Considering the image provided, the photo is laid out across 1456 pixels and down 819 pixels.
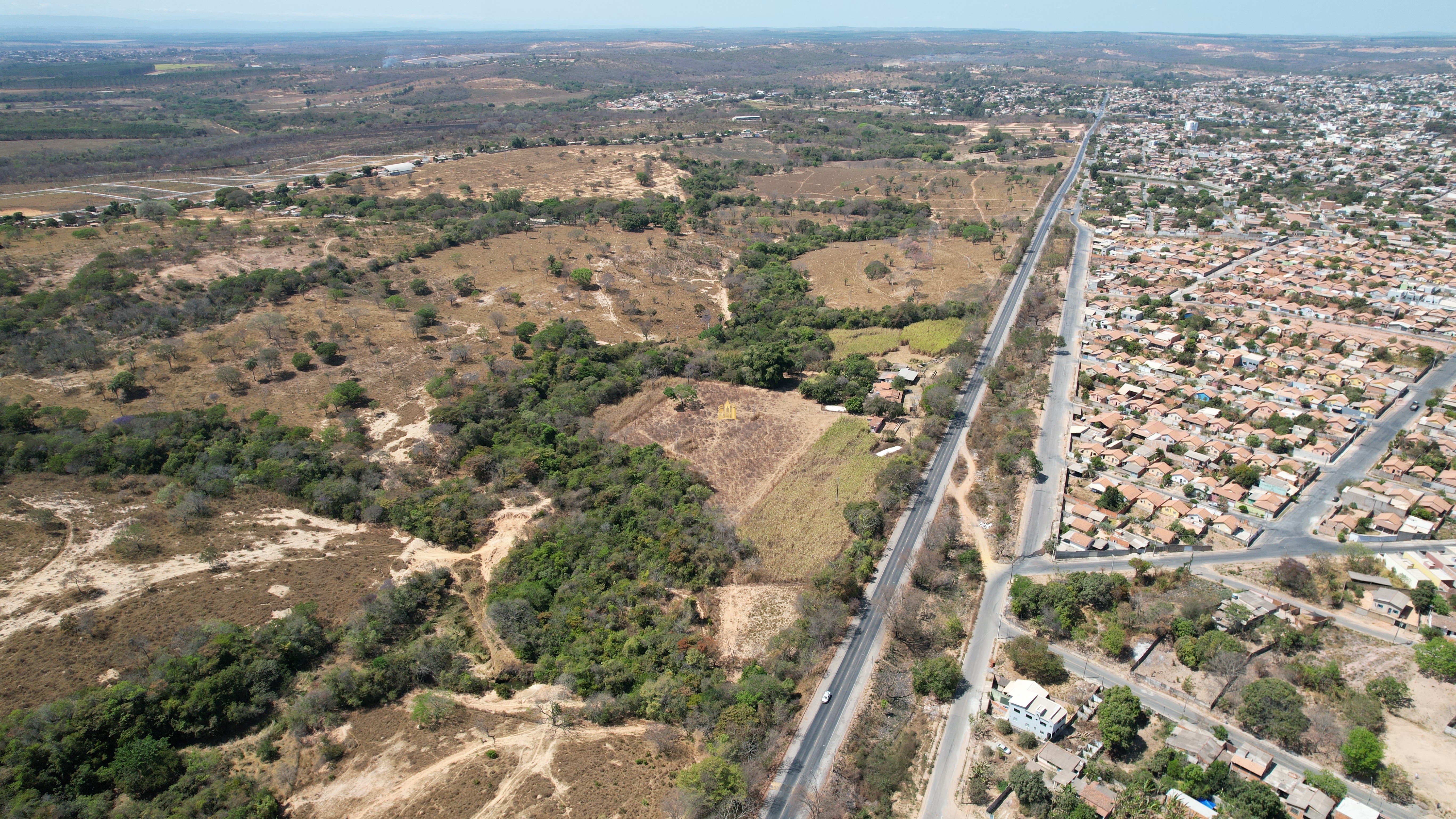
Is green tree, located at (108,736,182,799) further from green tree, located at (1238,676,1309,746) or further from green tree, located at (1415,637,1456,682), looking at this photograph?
green tree, located at (1415,637,1456,682)

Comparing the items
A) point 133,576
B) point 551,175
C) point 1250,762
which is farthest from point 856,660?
point 551,175

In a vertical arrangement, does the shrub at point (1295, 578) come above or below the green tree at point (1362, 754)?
above

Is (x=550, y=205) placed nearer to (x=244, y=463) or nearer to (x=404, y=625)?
(x=244, y=463)

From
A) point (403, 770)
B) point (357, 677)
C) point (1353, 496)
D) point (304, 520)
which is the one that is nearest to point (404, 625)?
point (357, 677)

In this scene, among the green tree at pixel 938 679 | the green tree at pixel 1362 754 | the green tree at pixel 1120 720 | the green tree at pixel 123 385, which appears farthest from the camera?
the green tree at pixel 123 385

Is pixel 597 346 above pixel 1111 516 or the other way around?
above

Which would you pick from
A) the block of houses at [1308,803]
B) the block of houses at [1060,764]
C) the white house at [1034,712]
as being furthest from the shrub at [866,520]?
the block of houses at [1308,803]

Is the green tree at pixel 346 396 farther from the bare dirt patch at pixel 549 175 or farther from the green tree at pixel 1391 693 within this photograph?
the bare dirt patch at pixel 549 175

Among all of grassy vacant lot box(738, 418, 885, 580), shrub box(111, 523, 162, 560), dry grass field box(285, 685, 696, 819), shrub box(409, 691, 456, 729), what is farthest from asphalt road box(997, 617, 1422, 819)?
shrub box(111, 523, 162, 560)
